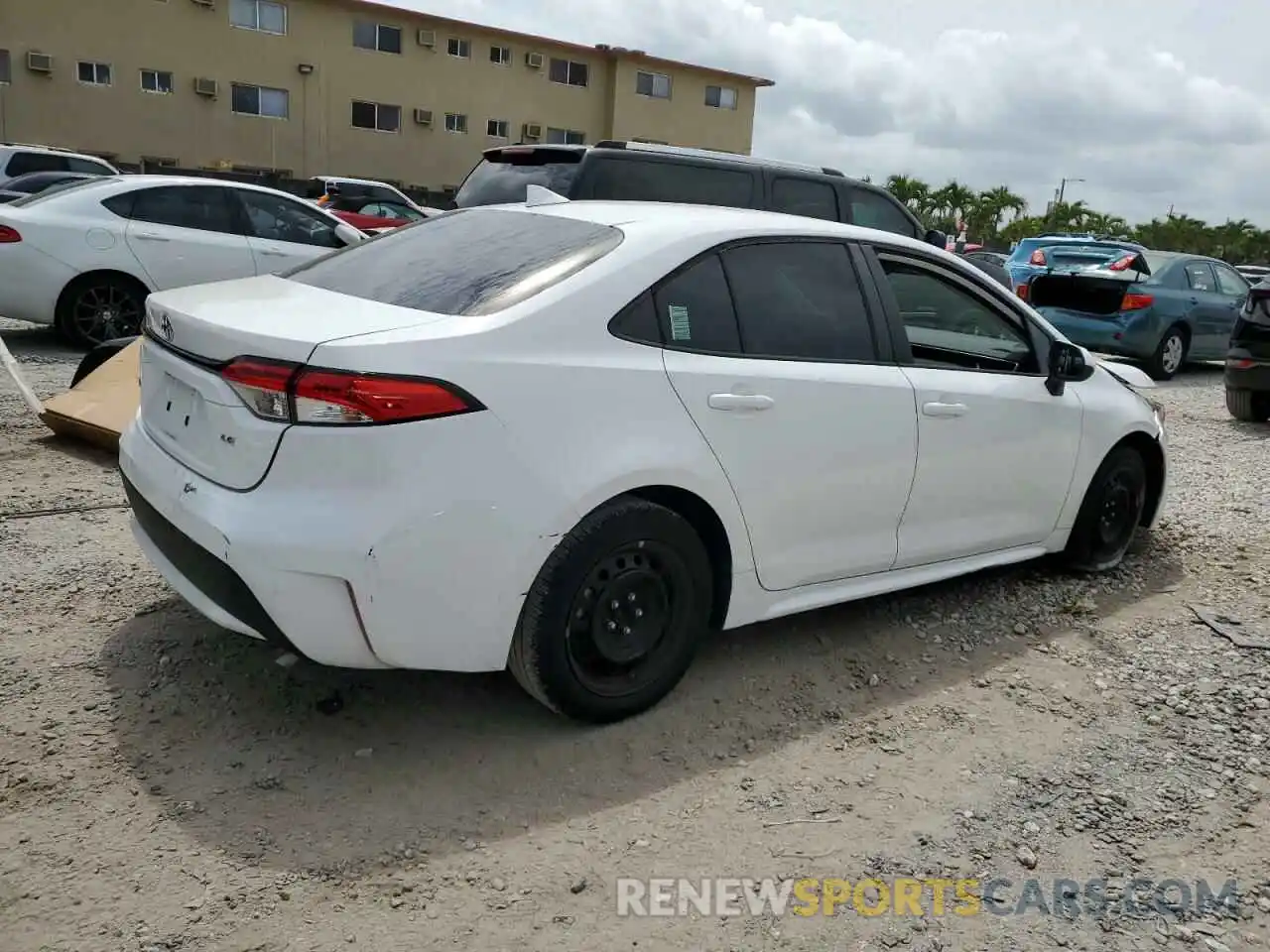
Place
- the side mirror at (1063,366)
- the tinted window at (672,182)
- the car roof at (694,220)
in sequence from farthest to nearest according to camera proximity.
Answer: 1. the tinted window at (672,182)
2. the side mirror at (1063,366)
3. the car roof at (694,220)

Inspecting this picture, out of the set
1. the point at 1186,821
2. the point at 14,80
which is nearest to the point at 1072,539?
the point at 1186,821

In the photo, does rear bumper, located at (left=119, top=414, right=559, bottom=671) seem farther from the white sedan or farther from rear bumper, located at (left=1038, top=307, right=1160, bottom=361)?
rear bumper, located at (left=1038, top=307, right=1160, bottom=361)

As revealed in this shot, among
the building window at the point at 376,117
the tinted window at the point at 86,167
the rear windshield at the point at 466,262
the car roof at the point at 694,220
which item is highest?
the building window at the point at 376,117

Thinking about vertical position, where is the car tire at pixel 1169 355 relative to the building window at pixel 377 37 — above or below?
below

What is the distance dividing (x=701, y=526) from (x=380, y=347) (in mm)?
1207

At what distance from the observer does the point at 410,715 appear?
133 inches

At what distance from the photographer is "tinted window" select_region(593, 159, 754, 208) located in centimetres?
725

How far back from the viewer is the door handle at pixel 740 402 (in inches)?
130

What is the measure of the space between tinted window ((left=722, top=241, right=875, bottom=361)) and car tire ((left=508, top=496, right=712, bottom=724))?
0.75 m

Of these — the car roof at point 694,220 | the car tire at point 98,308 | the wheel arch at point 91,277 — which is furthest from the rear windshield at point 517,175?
the car roof at point 694,220

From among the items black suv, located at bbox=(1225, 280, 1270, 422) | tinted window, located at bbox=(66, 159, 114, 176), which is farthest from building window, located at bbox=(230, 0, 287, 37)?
black suv, located at bbox=(1225, 280, 1270, 422)

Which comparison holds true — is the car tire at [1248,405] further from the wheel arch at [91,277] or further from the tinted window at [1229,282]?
the wheel arch at [91,277]

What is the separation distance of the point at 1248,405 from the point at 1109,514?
5.40 m

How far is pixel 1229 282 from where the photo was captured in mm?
13297
